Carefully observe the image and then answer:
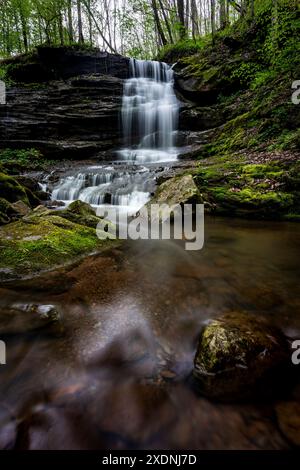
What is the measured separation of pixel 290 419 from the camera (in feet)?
5.15

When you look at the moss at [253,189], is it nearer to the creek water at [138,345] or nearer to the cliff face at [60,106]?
the creek water at [138,345]

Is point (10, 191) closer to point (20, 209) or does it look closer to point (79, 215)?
point (20, 209)

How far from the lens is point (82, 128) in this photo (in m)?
15.1

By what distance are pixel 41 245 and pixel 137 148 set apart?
12128mm

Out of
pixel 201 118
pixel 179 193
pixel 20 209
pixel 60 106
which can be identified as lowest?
pixel 20 209

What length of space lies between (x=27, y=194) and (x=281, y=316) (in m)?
8.38

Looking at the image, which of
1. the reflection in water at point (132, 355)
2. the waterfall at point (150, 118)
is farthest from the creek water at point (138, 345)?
the waterfall at point (150, 118)

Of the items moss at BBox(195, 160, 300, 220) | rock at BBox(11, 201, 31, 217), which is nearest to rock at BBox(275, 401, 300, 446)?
moss at BBox(195, 160, 300, 220)

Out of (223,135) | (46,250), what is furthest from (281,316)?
(223,135)

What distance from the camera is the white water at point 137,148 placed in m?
9.30

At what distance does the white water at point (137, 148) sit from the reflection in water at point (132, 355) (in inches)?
203

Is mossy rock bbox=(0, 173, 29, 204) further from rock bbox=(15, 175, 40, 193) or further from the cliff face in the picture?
the cliff face

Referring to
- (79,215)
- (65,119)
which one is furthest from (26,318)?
(65,119)

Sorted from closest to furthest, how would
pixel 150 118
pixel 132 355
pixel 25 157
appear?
1. pixel 132 355
2. pixel 25 157
3. pixel 150 118
